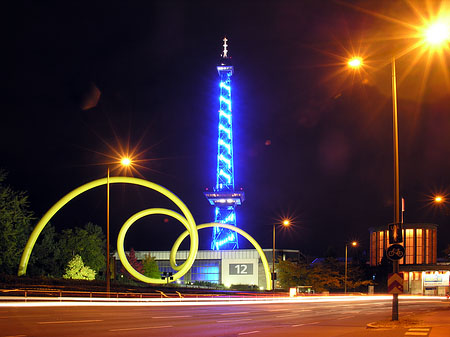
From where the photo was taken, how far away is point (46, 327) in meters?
18.1

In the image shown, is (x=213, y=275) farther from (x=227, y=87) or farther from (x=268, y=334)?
(x=268, y=334)

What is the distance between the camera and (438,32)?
1881 cm

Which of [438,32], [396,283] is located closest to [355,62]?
[438,32]

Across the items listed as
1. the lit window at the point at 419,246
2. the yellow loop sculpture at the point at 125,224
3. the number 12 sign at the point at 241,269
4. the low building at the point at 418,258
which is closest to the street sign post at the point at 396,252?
the yellow loop sculpture at the point at 125,224

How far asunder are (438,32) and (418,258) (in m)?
123

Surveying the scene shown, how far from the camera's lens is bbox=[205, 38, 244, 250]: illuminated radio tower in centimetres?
14450

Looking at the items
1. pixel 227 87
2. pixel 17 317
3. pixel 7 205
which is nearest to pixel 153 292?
pixel 7 205

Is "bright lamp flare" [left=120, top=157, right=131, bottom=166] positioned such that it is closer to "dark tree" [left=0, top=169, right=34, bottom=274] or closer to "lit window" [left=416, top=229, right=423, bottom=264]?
"dark tree" [left=0, top=169, right=34, bottom=274]

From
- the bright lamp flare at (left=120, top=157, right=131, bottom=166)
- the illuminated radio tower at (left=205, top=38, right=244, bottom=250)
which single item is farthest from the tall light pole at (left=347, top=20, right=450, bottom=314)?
the illuminated radio tower at (left=205, top=38, right=244, bottom=250)

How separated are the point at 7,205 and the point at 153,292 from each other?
18.7m

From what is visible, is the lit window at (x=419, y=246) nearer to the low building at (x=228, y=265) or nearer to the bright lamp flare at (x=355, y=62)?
the low building at (x=228, y=265)

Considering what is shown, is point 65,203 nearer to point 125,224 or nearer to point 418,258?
point 125,224

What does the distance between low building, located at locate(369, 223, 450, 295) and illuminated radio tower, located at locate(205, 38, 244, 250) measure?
3490cm

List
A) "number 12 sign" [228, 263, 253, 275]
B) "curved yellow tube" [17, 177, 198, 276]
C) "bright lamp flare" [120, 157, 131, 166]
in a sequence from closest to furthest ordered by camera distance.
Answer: "bright lamp flare" [120, 157, 131, 166], "curved yellow tube" [17, 177, 198, 276], "number 12 sign" [228, 263, 253, 275]
